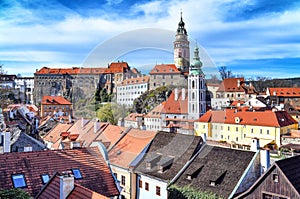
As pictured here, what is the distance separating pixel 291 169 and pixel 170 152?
17.0 ft

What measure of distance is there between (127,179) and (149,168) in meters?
1.79

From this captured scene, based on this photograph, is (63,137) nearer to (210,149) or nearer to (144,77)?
(210,149)

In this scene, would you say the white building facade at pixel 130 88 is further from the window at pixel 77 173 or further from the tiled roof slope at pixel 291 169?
the tiled roof slope at pixel 291 169

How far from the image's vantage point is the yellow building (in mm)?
35375

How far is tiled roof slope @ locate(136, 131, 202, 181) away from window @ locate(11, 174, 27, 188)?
6.27 metres

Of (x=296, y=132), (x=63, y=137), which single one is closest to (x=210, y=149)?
(x=63, y=137)

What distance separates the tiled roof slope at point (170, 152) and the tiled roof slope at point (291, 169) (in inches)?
176

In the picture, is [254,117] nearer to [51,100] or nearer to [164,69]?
[164,69]

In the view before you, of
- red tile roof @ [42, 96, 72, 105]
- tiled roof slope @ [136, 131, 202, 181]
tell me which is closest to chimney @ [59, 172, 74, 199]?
tiled roof slope @ [136, 131, 202, 181]

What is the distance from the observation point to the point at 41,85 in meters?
96.5

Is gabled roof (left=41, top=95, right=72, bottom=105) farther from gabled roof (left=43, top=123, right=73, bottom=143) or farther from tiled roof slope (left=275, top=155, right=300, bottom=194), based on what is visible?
tiled roof slope (left=275, top=155, right=300, bottom=194)

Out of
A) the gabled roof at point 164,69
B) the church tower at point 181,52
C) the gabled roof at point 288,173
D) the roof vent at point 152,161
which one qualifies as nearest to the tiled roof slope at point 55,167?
the roof vent at point 152,161

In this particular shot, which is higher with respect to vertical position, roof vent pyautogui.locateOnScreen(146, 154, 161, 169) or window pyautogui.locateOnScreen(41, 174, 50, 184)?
window pyautogui.locateOnScreen(41, 174, 50, 184)

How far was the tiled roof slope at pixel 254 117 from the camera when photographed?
35.9 m
